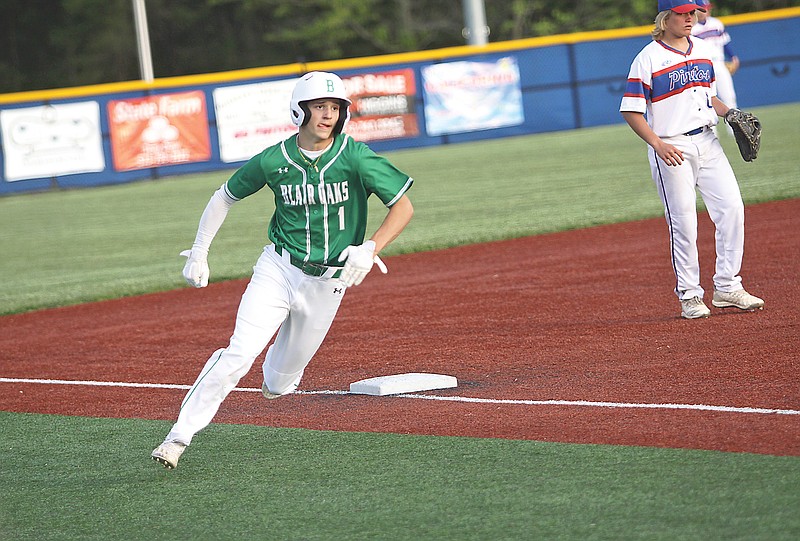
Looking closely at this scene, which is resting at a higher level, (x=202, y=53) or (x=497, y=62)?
(x=202, y=53)

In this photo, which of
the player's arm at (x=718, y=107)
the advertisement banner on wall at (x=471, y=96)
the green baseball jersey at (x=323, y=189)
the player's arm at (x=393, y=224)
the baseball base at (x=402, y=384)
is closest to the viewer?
the player's arm at (x=393, y=224)

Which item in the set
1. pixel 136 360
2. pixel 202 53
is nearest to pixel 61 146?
pixel 136 360

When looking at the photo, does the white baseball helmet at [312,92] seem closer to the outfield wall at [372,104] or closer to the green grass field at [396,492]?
the green grass field at [396,492]

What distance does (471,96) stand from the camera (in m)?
30.6

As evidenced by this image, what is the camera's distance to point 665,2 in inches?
327

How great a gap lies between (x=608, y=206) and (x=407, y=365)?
327 inches

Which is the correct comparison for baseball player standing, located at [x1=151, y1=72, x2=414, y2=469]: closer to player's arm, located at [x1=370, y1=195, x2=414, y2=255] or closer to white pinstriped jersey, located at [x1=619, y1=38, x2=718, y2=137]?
player's arm, located at [x1=370, y1=195, x2=414, y2=255]

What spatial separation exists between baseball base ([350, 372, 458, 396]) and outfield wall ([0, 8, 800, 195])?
21.2 metres

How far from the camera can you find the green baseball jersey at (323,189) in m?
5.87

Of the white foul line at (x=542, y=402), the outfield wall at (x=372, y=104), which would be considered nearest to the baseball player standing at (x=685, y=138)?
the white foul line at (x=542, y=402)

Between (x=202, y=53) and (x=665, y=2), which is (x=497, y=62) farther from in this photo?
(x=202, y=53)

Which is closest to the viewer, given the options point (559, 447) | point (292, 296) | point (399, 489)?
point (399, 489)

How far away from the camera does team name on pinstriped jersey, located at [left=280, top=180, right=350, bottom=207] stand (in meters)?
5.90

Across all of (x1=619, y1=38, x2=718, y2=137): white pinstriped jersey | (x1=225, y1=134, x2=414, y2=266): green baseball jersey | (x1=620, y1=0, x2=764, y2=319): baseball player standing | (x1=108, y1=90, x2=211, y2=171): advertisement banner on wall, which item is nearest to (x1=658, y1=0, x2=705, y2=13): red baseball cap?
(x1=620, y1=0, x2=764, y2=319): baseball player standing
